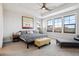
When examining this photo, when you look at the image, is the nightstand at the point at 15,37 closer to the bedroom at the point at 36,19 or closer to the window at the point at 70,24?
the bedroom at the point at 36,19

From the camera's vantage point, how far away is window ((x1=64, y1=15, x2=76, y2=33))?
241 cm

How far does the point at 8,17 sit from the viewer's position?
3.07 m

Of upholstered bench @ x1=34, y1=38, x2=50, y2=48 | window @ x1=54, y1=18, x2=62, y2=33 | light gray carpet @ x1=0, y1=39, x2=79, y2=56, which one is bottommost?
light gray carpet @ x1=0, y1=39, x2=79, y2=56

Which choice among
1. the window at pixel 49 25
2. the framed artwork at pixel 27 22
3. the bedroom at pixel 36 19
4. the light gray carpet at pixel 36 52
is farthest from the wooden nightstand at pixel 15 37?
the window at pixel 49 25

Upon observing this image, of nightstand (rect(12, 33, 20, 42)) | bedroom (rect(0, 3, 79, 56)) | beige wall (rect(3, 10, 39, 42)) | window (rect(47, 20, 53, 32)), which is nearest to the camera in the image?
bedroom (rect(0, 3, 79, 56))

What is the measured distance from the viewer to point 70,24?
7.92 feet

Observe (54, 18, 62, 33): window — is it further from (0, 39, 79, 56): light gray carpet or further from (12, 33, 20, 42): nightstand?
(12, 33, 20, 42): nightstand

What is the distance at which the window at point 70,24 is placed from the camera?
241 centimetres

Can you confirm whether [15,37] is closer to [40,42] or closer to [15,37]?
[15,37]

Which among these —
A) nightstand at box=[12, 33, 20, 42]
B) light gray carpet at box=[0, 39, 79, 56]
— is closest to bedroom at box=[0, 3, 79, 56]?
light gray carpet at box=[0, 39, 79, 56]

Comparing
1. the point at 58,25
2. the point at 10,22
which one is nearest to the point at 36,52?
the point at 58,25

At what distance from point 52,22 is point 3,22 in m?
2.12

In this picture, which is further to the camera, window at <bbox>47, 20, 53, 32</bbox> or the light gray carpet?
window at <bbox>47, 20, 53, 32</bbox>

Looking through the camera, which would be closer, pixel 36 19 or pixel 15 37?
pixel 36 19
